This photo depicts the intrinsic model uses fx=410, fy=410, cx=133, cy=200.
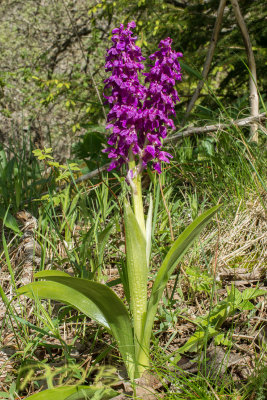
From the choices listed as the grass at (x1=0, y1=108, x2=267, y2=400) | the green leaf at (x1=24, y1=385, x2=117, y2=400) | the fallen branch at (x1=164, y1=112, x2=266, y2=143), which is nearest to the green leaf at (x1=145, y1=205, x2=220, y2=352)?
the grass at (x1=0, y1=108, x2=267, y2=400)

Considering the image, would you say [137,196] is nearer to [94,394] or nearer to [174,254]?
[174,254]

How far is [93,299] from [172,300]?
0.43 metres

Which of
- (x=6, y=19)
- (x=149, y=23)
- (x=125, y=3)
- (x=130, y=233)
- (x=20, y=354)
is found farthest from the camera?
(x=6, y=19)

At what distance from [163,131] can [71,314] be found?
86 cm

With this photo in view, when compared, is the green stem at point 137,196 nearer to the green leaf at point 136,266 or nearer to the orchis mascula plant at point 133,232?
the orchis mascula plant at point 133,232

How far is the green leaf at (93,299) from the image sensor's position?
1.23m

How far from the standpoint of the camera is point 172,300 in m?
1.60

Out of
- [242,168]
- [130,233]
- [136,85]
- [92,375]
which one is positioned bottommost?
[92,375]

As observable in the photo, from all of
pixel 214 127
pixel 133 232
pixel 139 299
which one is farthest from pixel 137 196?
pixel 214 127

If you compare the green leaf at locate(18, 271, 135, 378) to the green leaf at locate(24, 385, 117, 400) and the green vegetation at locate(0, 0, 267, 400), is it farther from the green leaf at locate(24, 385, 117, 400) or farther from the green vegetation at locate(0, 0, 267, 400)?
the green leaf at locate(24, 385, 117, 400)

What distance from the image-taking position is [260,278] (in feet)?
5.57

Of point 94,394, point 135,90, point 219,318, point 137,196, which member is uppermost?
point 135,90

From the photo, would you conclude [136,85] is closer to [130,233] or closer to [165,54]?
[165,54]

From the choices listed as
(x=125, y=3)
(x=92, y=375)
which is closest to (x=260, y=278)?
(x=92, y=375)
